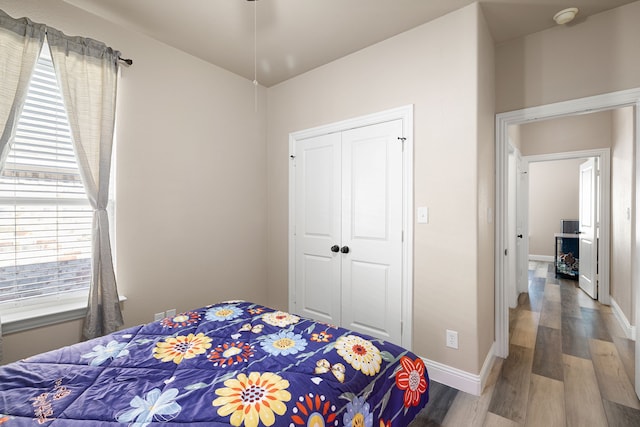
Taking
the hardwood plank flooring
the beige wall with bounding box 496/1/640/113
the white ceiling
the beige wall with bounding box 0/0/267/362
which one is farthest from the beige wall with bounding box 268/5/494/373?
the beige wall with bounding box 0/0/267/362

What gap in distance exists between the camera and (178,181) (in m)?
2.70

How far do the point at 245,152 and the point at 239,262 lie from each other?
119cm

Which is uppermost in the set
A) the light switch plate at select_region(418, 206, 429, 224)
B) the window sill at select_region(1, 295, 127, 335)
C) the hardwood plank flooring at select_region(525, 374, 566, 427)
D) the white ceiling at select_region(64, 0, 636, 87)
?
the white ceiling at select_region(64, 0, 636, 87)

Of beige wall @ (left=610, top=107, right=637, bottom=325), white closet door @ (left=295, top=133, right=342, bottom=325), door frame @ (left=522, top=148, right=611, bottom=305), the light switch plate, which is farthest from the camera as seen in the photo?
door frame @ (left=522, top=148, right=611, bottom=305)

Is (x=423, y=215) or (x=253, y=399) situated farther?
(x=423, y=215)

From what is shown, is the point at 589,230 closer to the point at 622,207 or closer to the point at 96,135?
the point at 622,207

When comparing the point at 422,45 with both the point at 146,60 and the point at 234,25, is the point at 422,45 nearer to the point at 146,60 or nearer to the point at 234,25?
the point at 234,25

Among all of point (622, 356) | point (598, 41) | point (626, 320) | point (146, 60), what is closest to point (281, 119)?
point (146, 60)

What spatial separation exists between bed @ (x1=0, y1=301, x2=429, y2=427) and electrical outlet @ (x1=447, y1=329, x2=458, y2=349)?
2.62 ft

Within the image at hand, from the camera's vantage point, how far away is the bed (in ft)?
3.33

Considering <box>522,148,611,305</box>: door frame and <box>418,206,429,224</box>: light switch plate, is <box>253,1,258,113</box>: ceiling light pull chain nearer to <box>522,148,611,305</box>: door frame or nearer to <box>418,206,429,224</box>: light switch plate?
<box>418,206,429,224</box>: light switch plate

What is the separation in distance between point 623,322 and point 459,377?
2.45m

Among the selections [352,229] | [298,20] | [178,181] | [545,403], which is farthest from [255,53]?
[545,403]

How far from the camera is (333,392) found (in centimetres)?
116
